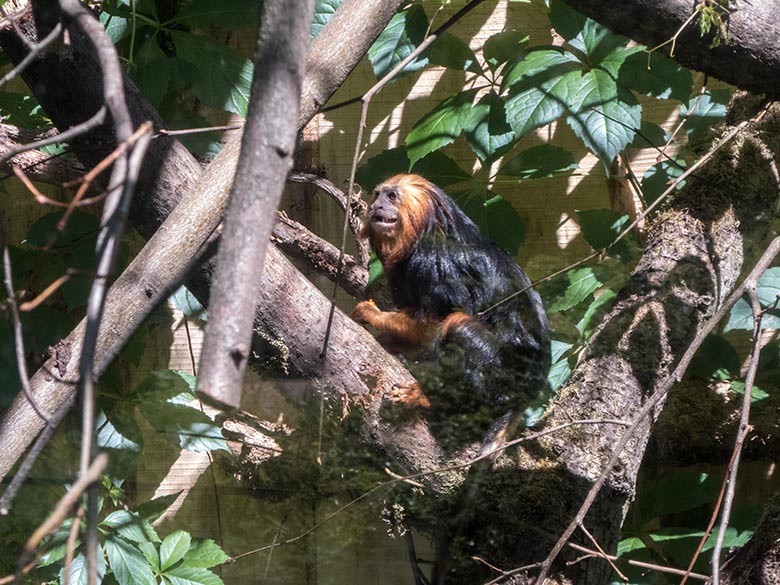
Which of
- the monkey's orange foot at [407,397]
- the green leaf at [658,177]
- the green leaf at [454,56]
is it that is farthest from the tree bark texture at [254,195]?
the green leaf at [658,177]

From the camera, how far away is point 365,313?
1612 mm

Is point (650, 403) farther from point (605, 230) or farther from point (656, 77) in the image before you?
point (656, 77)

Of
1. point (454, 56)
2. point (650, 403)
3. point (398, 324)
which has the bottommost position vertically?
point (650, 403)

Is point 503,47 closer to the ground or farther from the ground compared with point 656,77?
farther from the ground

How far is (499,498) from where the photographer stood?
4.58ft

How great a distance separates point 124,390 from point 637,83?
1.13m

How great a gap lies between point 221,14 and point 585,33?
750 mm

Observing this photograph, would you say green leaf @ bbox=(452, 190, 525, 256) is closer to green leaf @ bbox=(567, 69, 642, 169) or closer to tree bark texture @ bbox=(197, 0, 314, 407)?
green leaf @ bbox=(567, 69, 642, 169)

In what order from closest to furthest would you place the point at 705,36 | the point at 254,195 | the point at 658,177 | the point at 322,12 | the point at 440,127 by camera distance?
the point at 254,195, the point at 705,36, the point at 440,127, the point at 322,12, the point at 658,177

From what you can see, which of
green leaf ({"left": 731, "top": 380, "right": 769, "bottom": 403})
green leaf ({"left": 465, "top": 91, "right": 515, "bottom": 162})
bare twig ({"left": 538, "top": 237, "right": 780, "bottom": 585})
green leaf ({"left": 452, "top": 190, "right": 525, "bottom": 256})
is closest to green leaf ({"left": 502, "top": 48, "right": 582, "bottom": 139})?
green leaf ({"left": 465, "top": 91, "right": 515, "bottom": 162})

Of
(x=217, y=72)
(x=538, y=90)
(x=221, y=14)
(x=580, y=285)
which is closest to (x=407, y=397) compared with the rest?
(x=580, y=285)

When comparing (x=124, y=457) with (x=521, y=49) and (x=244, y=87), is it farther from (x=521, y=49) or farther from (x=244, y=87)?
(x=521, y=49)

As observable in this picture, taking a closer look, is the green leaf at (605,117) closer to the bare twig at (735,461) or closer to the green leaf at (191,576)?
the bare twig at (735,461)

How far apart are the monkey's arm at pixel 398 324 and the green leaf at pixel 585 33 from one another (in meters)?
0.64
